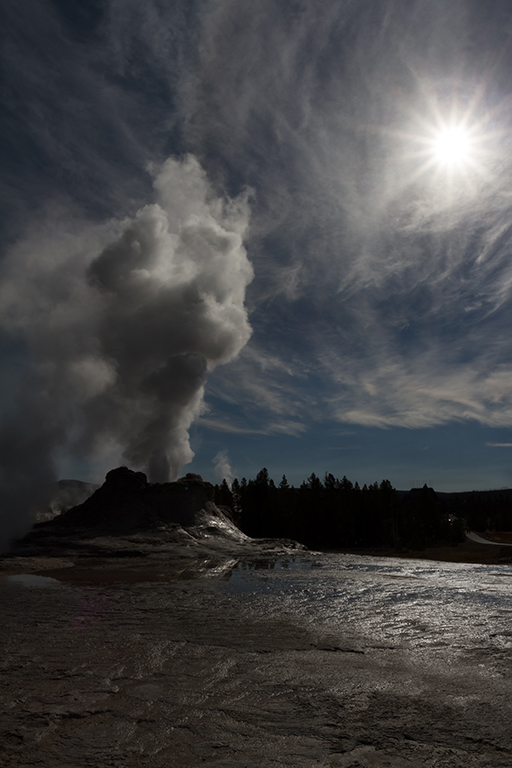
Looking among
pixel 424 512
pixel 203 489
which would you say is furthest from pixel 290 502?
pixel 203 489

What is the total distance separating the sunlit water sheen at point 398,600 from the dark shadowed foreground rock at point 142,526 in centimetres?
824

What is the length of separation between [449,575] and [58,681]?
15697mm

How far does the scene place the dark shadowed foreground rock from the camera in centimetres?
2412

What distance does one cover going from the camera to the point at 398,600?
11.1 m

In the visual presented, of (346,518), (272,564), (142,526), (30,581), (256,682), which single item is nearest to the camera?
(256,682)

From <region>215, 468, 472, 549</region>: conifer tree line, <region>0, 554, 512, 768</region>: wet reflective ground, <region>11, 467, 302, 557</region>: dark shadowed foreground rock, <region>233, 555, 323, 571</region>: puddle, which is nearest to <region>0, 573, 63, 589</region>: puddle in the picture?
<region>0, 554, 512, 768</region>: wet reflective ground

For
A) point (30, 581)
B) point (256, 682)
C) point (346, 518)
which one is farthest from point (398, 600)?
point (346, 518)

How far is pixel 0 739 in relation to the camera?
3826 millimetres

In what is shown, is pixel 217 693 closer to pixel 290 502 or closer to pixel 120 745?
pixel 120 745

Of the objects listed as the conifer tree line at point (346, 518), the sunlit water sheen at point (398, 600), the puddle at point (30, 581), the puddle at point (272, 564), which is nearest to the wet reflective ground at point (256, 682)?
the sunlit water sheen at point (398, 600)

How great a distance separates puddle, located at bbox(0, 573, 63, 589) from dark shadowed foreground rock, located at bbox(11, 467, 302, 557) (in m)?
6.54

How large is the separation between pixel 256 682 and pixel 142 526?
25248 millimetres

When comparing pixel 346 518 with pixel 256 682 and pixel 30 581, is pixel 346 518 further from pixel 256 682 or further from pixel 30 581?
pixel 256 682

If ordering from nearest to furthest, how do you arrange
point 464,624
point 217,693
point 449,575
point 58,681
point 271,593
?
point 217,693 < point 58,681 < point 464,624 < point 271,593 < point 449,575
